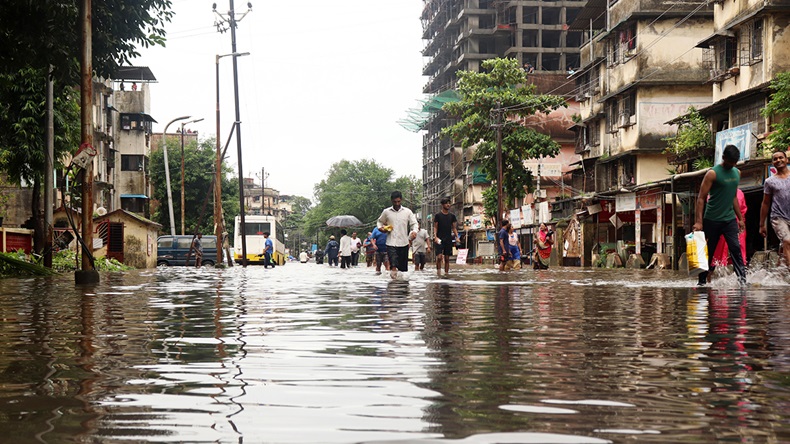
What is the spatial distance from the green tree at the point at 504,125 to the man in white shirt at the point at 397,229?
37494 mm

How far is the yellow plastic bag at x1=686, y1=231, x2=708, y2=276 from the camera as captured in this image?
13.6 meters

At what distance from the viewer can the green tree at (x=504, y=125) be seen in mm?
56781

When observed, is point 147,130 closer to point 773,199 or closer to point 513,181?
point 513,181

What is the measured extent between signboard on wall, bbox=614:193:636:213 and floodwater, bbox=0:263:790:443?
35267mm

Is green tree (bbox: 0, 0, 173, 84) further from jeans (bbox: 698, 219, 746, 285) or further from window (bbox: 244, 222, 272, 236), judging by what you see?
window (bbox: 244, 222, 272, 236)

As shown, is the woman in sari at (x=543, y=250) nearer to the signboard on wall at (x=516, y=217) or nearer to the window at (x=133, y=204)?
the signboard on wall at (x=516, y=217)

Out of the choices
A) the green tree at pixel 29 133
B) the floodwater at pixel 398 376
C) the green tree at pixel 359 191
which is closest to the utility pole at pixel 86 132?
the floodwater at pixel 398 376

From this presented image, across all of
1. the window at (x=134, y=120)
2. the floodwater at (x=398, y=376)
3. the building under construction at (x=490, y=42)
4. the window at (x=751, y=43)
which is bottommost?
the floodwater at (x=398, y=376)

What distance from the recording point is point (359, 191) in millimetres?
125938

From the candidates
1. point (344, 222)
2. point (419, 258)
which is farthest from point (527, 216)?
point (419, 258)

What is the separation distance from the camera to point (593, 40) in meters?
54.4

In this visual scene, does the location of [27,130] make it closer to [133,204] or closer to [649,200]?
[649,200]

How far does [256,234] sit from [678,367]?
2397 inches

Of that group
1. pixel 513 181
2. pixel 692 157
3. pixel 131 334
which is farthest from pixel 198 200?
pixel 131 334
